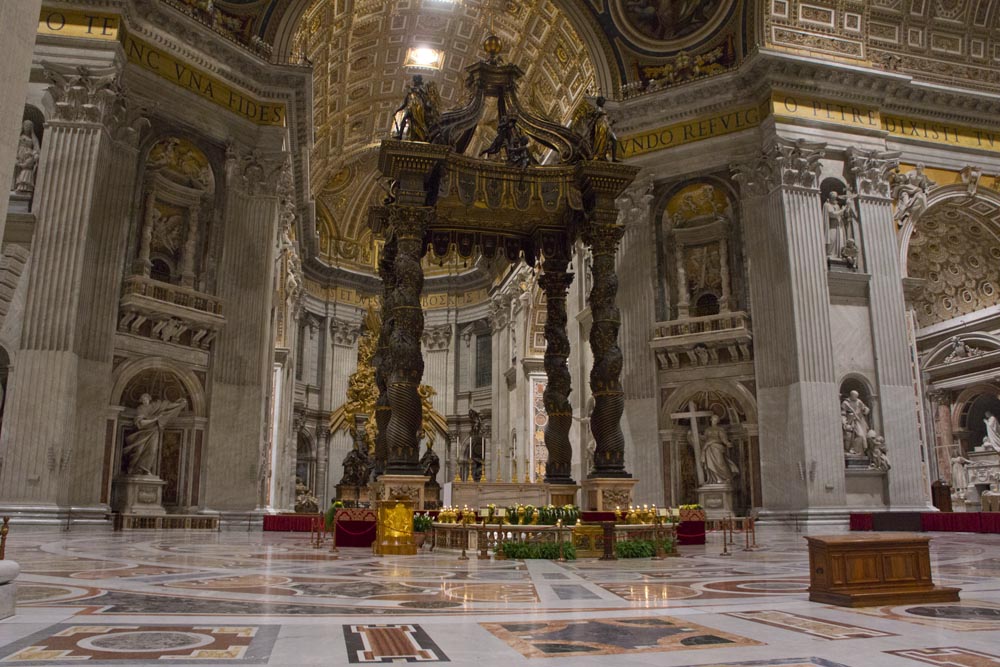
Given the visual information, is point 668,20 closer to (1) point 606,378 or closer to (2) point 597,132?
(2) point 597,132

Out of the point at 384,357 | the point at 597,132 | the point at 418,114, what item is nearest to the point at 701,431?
the point at 384,357

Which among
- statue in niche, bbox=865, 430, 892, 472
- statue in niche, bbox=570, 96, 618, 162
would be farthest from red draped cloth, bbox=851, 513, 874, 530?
statue in niche, bbox=570, 96, 618, 162

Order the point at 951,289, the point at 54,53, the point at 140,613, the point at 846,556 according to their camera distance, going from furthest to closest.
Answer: the point at 951,289 < the point at 54,53 < the point at 846,556 < the point at 140,613

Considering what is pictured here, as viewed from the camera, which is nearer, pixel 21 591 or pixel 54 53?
pixel 21 591

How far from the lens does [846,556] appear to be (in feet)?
17.2

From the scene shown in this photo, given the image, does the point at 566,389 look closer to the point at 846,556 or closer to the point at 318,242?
the point at 846,556

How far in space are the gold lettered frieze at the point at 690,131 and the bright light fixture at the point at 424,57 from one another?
33.9ft

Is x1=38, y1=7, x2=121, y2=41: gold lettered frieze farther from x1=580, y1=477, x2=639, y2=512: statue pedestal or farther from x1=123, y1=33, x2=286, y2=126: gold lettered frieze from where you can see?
x1=580, y1=477, x2=639, y2=512: statue pedestal

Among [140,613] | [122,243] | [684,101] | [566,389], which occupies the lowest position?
[140,613]

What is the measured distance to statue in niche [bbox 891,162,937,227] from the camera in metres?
18.8

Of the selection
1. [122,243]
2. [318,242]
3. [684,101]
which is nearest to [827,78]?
[684,101]

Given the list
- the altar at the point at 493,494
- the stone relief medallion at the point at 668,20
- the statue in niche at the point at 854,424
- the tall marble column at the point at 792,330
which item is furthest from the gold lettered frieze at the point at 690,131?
the altar at the point at 493,494

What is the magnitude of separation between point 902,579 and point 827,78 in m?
15.7

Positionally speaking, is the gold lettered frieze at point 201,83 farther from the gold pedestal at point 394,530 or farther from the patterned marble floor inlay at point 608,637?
the patterned marble floor inlay at point 608,637
